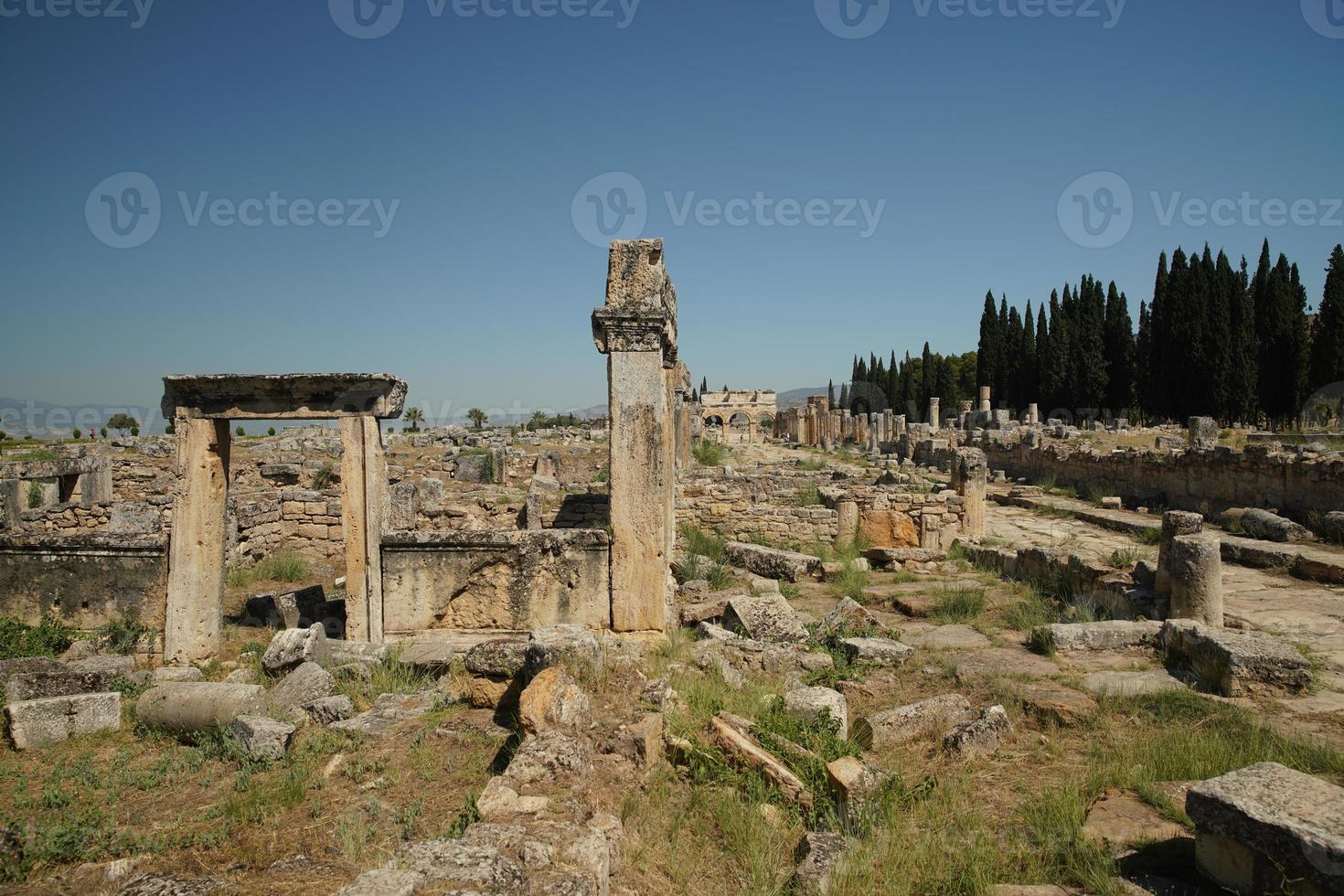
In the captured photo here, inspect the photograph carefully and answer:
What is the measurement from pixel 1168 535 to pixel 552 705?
24.0ft

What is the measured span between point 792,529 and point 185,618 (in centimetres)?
860

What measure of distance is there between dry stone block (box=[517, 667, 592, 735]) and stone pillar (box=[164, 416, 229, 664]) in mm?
4004

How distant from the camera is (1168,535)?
8180mm

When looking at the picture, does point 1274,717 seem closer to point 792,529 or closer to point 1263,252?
point 792,529

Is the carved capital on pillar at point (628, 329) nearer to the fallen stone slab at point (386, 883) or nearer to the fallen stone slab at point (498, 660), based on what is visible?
the fallen stone slab at point (498, 660)

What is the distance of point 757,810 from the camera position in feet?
12.5

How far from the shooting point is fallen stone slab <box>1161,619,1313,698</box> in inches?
215

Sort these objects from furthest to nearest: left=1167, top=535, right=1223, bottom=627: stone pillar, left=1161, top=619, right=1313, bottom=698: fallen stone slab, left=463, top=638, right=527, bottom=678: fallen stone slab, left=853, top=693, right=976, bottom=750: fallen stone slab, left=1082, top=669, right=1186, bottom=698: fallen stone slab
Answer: left=1167, top=535, right=1223, bottom=627: stone pillar → left=1082, top=669, right=1186, bottom=698: fallen stone slab → left=1161, top=619, right=1313, bottom=698: fallen stone slab → left=463, top=638, right=527, bottom=678: fallen stone slab → left=853, top=693, right=976, bottom=750: fallen stone slab

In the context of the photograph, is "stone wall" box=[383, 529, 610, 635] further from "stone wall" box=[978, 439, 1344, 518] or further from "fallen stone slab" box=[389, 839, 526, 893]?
"stone wall" box=[978, 439, 1344, 518]

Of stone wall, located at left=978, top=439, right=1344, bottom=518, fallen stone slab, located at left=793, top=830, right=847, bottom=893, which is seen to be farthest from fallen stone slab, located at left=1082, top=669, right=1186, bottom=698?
stone wall, located at left=978, top=439, right=1344, bottom=518

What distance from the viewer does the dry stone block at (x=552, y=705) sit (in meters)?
4.37

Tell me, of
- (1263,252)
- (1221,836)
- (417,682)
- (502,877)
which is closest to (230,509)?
(417,682)

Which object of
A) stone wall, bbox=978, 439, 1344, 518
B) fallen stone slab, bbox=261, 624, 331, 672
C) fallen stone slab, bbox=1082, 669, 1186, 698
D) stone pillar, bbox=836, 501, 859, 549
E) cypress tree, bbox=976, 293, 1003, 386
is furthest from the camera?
Answer: cypress tree, bbox=976, 293, 1003, 386

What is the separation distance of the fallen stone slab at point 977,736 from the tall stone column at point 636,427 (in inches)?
110
